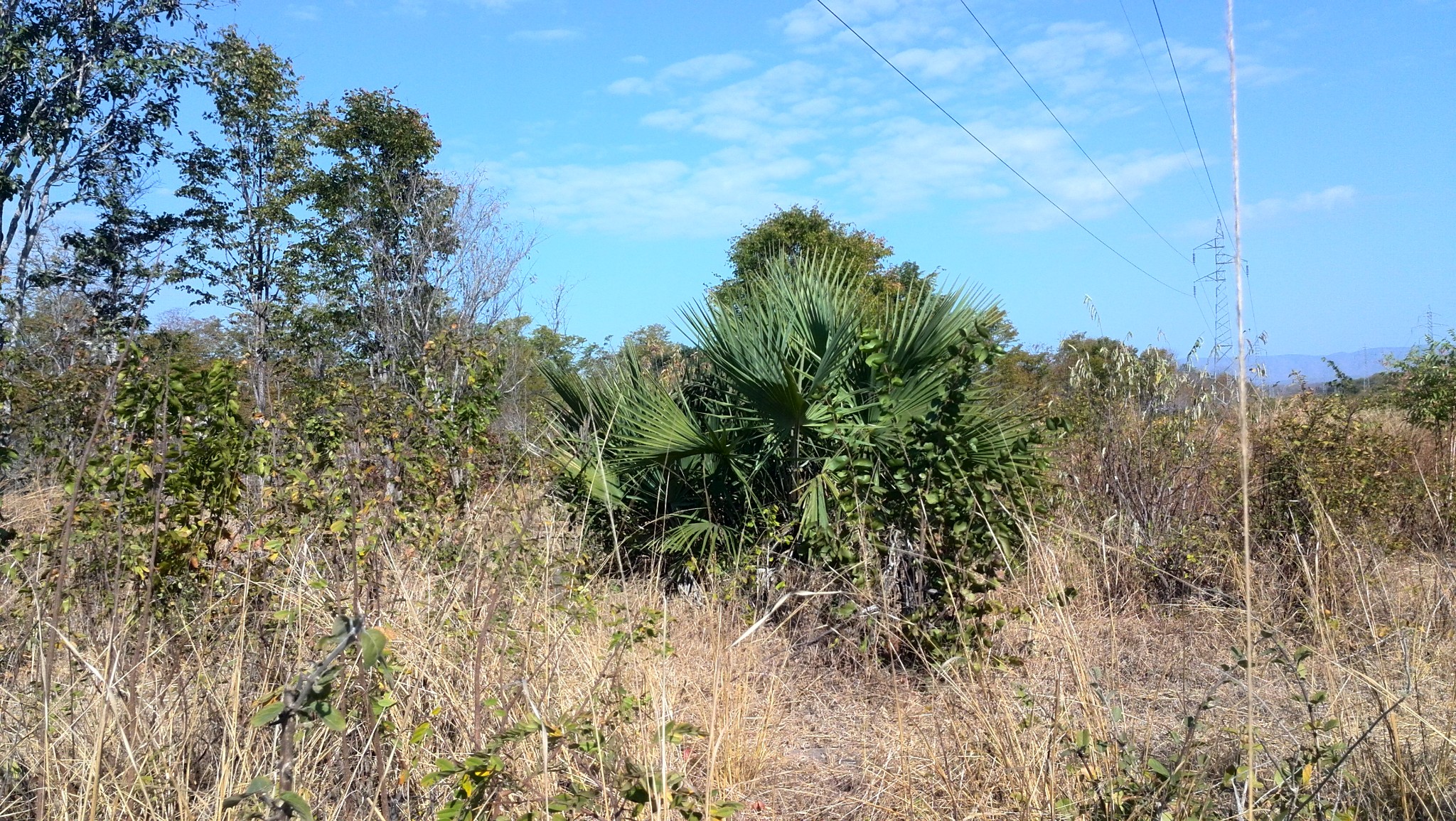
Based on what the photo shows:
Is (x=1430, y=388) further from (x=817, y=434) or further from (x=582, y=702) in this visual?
(x=582, y=702)

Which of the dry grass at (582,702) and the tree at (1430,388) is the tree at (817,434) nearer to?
the dry grass at (582,702)

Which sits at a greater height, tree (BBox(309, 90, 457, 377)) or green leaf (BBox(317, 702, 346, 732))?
tree (BBox(309, 90, 457, 377))

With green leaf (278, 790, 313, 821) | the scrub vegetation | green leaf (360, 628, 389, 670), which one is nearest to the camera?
green leaf (360, 628, 389, 670)

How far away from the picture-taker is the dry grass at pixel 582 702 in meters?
2.52

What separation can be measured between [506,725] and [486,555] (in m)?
0.67

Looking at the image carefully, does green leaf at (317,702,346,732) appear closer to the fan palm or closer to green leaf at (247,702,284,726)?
green leaf at (247,702,284,726)

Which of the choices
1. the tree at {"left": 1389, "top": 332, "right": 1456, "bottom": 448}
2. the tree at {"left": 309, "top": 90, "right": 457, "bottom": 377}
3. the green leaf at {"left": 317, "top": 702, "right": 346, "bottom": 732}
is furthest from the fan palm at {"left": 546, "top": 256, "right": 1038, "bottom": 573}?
the tree at {"left": 309, "top": 90, "right": 457, "bottom": 377}

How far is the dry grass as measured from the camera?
2518 mm

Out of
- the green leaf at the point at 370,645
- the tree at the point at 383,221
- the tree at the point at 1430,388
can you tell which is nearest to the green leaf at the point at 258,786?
the green leaf at the point at 370,645

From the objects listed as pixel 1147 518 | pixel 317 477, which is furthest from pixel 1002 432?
pixel 317 477

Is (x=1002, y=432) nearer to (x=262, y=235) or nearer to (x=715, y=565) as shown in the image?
(x=715, y=565)

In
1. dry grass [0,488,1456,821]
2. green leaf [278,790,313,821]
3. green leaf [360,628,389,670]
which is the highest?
green leaf [360,628,389,670]

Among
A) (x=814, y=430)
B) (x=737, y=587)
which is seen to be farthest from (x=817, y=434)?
(x=737, y=587)

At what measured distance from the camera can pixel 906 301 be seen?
5.97m
